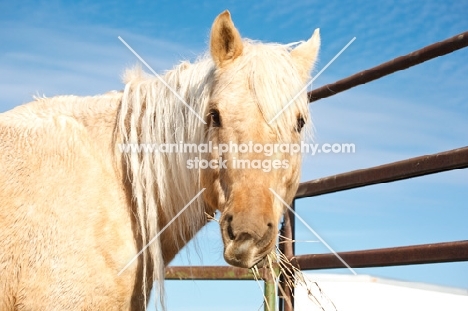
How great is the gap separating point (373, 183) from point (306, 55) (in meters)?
1.19

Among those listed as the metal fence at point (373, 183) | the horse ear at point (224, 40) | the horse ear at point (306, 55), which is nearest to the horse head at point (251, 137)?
the horse ear at point (224, 40)

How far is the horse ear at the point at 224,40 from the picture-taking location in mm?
3289

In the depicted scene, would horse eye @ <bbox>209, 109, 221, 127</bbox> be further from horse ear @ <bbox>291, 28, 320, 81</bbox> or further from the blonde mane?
horse ear @ <bbox>291, 28, 320, 81</bbox>

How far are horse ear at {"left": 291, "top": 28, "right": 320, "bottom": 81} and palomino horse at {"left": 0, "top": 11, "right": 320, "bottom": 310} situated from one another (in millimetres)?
15

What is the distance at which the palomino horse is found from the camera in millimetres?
2980

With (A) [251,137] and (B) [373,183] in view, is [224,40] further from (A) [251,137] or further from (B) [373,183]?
(B) [373,183]

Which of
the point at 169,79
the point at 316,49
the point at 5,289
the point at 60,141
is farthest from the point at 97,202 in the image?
the point at 316,49

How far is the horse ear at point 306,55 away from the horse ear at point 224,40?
1.34 feet

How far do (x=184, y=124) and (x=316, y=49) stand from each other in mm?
1019

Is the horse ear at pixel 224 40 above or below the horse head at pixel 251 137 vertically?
above

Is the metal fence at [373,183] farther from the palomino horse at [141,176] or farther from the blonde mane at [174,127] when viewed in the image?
the palomino horse at [141,176]

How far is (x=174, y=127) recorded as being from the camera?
342cm

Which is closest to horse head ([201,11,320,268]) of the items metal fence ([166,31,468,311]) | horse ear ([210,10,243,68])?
horse ear ([210,10,243,68])

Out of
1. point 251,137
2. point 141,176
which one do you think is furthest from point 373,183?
point 141,176
